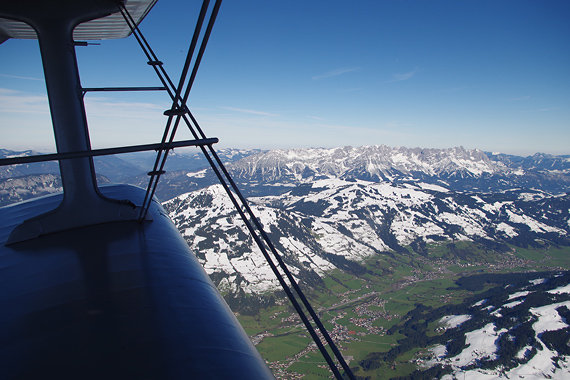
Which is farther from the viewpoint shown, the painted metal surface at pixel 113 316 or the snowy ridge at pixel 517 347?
the snowy ridge at pixel 517 347

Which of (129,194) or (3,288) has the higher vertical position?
(129,194)

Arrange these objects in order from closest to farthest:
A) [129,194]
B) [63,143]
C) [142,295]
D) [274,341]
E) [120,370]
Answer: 1. [120,370]
2. [142,295]
3. [63,143]
4. [129,194]
5. [274,341]

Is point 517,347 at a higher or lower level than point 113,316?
lower

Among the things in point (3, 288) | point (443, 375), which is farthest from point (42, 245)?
point (443, 375)

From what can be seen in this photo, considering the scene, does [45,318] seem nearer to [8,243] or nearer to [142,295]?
[142,295]

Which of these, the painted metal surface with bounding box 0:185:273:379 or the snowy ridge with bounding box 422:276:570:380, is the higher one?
the painted metal surface with bounding box 0:185:273:379

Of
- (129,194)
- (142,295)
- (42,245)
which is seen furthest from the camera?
(129,194)

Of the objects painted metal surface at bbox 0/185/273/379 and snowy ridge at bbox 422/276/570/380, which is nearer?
painted metal surface at bbox 0/185/273/379

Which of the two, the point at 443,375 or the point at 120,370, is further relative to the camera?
the point at 443,375

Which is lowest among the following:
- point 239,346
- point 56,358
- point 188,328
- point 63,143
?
point 239,346

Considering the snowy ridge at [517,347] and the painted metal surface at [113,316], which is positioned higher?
the painted metal surface at [113,316]

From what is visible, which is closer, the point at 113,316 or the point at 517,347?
the point at 113,316
